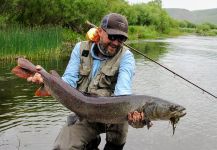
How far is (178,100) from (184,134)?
12.0ft

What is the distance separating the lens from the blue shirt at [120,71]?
5.61 metres

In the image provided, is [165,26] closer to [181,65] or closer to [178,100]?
[181,65]

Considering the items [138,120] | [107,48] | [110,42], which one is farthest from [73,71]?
[138,120]

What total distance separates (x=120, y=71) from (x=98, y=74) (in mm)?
355

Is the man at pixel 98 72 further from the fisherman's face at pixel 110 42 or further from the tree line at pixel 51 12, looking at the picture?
the tree line at pixel 51 12

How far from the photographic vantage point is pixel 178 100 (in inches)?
512

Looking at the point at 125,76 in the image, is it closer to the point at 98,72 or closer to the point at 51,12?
the point at 98,72

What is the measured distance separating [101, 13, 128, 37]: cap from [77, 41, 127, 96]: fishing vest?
39 centimetres

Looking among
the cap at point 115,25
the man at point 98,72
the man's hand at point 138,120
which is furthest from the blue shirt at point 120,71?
the man's hand at point 138,120

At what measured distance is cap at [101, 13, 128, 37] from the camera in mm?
5566

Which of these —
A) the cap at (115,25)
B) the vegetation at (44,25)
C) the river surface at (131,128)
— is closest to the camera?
the cap at (115,25)

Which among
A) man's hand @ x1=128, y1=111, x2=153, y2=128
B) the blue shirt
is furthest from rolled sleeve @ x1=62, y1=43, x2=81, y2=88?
man's hand @ x1=128, y1=111, x2=153, y2=128

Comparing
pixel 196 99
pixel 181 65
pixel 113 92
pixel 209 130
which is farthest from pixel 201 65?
pixel 113 92

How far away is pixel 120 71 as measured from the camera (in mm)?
5801
